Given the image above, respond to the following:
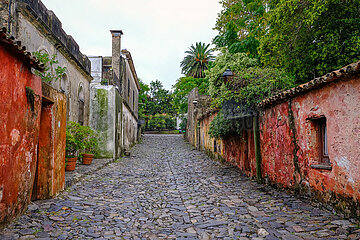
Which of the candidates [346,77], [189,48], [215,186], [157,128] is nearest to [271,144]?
[215,186]

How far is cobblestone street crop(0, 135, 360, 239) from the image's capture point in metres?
4.30

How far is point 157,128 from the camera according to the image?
46.6m

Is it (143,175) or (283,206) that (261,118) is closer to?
(283,206)

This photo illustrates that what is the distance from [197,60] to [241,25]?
19.4m

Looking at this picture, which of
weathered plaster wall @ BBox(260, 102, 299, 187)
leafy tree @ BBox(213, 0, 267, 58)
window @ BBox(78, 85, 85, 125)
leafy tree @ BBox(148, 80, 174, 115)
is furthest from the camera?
leafy tree @ BBox(148, 80, 174, 115)

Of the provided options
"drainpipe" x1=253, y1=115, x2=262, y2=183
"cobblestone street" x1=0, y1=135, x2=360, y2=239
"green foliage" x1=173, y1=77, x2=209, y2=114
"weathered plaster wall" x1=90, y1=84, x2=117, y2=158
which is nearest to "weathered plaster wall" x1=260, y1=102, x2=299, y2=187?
"drainpipe" x1=253, y1=115, x2=262, y2=183

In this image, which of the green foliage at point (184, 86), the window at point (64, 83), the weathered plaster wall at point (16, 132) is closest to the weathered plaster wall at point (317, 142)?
the weathered plaster wall at point (16, 132)

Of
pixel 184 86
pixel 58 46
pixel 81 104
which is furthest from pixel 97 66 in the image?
pixel 184 86

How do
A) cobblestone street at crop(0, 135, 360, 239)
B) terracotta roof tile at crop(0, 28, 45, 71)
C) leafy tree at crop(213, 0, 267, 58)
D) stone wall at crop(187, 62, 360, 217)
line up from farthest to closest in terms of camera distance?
leafy tree at crop(213, 0, 267, 58) → stone wall at crop(187, 62, 360, 217) → cobblestone street at crop(0, 135, 360, 239) → terracotta roof tile at crop(0, 28, 45, 71)

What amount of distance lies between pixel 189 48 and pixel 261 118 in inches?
1250

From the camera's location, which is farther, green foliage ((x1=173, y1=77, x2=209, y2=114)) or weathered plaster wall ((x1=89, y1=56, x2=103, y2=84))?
green foliage ((x1=173, y1=77, x2=209, y2=114))

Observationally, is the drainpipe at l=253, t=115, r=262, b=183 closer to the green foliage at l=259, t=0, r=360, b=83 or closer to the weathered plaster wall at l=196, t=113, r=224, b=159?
the weathered plaster wall at l=196, t=113, r=224, b=159

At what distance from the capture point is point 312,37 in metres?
12.7

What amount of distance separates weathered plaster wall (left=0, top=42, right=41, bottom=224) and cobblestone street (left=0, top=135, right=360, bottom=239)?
0.42 metres
